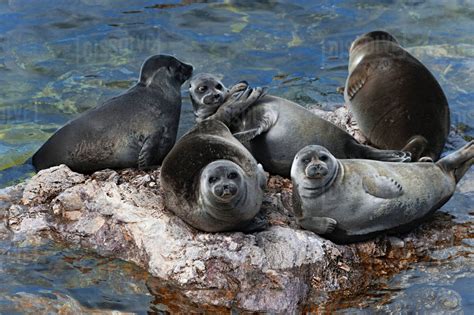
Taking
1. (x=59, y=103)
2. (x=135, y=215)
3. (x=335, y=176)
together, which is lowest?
(x=59, y=103)

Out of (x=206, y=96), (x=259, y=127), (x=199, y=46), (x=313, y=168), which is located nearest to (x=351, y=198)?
(x=313, y=168)

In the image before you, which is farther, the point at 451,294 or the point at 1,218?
the point at 1,218

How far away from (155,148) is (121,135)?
0.32 m

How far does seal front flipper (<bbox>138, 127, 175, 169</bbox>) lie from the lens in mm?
7453

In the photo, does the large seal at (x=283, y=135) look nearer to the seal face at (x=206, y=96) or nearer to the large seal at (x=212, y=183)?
the seal face at (x=206, y=96)

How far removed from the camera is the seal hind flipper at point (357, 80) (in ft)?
28.9

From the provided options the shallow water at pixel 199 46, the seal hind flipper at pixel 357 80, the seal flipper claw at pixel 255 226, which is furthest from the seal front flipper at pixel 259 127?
the shallow water at pixel 199 46

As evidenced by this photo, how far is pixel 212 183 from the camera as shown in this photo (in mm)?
6055

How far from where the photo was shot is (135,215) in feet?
21.3

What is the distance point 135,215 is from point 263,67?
16.8ft

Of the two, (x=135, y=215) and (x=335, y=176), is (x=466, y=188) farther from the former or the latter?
(x=135, y=215)

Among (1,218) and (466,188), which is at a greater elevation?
(466,188)

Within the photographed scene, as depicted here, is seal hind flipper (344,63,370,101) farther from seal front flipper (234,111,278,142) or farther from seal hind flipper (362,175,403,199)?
seal hind flipper (362,175,403,199)

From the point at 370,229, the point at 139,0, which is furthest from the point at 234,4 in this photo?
the point at 370,229
